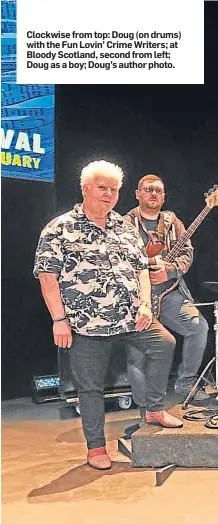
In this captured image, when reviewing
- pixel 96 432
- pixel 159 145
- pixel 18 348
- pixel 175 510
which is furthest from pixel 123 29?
pixel 175 510

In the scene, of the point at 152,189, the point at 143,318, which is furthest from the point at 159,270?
the point at 152,189

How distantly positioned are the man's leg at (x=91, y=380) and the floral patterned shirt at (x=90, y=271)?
0.05 m

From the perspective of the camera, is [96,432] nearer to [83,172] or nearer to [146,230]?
[146,230]

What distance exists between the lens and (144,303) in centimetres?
251

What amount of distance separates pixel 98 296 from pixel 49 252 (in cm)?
21

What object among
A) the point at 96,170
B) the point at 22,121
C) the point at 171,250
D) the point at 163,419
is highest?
the point at 22,121

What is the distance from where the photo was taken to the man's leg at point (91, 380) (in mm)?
2490

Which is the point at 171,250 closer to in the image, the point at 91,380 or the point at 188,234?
the point at 188,234

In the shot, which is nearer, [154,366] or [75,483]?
[75,483]

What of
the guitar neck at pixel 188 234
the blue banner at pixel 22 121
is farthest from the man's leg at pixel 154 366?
the blue banner at pixel 22 121

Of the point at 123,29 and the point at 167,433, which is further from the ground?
the point at 123,29

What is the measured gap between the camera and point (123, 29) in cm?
243

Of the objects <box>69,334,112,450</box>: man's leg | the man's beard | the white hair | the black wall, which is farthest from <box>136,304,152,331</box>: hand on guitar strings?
the white hair

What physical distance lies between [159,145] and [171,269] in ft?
1.36
